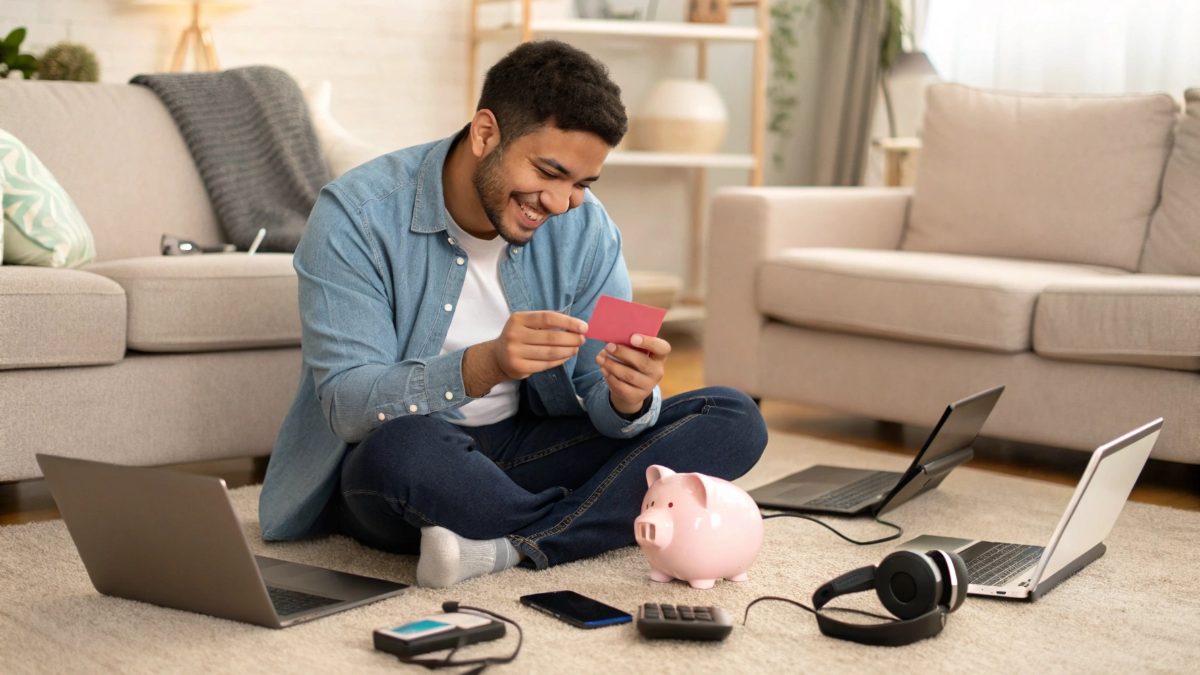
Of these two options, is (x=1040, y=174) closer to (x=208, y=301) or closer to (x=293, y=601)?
(x=208, y=301)

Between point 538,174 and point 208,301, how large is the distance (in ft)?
3.14

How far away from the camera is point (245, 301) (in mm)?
2576

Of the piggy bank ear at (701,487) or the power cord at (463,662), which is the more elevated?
the piggy bank ear at (701,487)

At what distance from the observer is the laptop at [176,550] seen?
5.23 feet

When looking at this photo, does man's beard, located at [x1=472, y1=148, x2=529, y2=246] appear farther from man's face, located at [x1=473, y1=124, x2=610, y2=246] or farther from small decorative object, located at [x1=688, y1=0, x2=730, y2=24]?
small decorative object, located at [x1=688, y1=0, x2=730, y2=24]

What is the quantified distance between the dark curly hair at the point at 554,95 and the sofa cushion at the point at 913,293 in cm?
131

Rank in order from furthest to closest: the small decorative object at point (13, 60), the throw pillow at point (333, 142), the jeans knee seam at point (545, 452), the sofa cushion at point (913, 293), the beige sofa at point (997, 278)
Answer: the small decorative object at point (13, 60)
the throw pillow at point (333, 142)
the sofa cushion at point (913, 293)
the beige sofa at point (997, 278)
the jeans knee seam at point (545, 452)

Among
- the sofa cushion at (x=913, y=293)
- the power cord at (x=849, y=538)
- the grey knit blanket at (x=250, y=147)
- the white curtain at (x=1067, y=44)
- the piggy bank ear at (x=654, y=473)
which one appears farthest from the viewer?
the white curtain at (x=1067, y=44)

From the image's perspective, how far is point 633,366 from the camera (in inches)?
72.9

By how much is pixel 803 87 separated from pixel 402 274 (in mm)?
3777

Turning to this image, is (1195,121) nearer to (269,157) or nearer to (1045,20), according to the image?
(1045,20)

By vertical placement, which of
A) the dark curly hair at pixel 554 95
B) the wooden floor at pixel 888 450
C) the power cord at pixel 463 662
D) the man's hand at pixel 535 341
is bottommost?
the wooden floor at pixel 888 450

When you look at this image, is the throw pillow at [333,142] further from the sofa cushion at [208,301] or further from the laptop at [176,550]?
the laptop at [176,550]

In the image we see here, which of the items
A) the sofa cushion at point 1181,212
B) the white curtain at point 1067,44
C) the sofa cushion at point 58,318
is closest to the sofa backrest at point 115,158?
the sofa cushion at point 58,318
